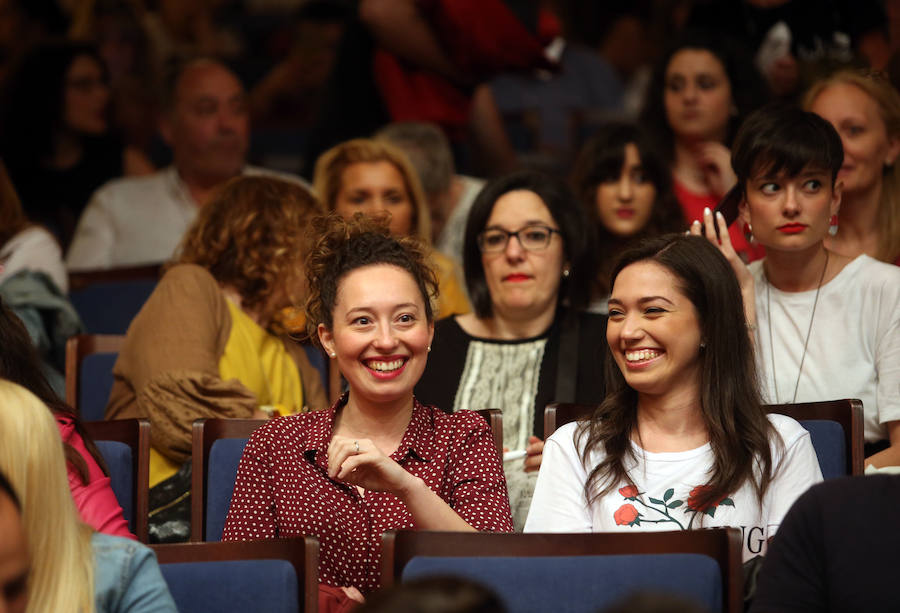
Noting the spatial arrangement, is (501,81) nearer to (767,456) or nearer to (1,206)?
(1,206)

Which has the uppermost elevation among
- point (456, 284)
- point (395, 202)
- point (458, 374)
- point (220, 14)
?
point (220, 14)

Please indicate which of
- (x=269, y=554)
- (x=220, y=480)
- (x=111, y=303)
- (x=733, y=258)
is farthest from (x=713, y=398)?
(x=111, y=303)

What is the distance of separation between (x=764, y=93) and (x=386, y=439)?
234 cm

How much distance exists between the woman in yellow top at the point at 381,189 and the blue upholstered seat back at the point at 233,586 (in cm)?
194

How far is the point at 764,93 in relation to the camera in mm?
4266

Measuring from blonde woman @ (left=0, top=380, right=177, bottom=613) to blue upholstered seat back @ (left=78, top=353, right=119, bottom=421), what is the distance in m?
1.62

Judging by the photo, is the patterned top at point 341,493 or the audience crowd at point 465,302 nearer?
the audience crowd at point 465,302

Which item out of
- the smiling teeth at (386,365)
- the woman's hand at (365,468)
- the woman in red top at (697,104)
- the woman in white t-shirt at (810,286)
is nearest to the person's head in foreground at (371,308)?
the smiling teeth at (386,365)

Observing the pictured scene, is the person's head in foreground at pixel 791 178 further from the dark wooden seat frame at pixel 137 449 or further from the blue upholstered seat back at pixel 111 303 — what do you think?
the blue upholstered seat back at pixel 111 303

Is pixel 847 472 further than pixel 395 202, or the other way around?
pixel 395 202

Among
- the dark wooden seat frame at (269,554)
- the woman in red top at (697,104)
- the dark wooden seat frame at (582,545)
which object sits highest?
the woman in red top at (697,104)

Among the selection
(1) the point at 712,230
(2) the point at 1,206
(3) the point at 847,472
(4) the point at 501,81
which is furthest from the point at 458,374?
(4) the point at 501,81

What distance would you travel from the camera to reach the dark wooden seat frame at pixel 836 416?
2500mm

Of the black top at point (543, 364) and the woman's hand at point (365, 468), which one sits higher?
the black top at point (543, 364)
